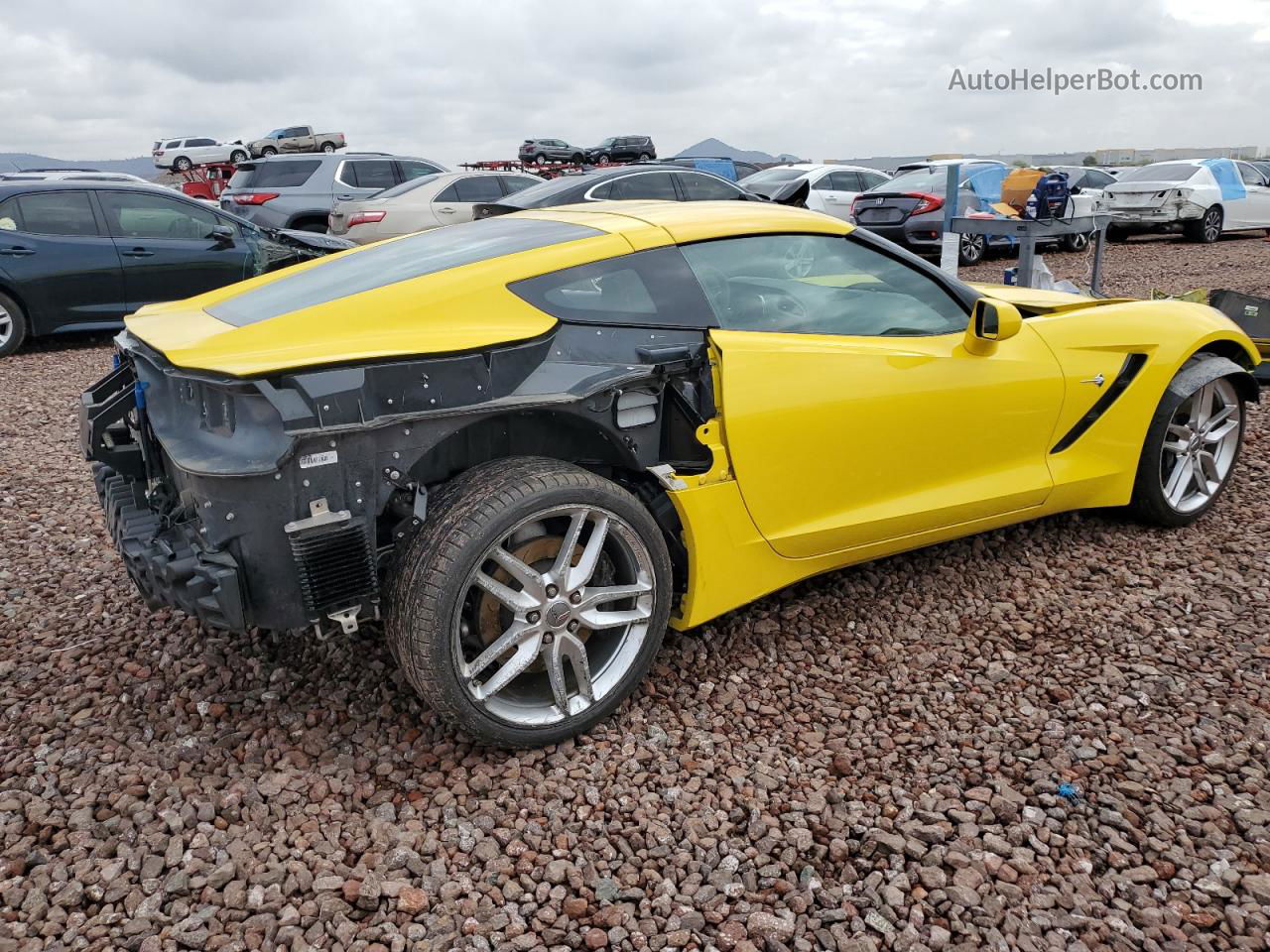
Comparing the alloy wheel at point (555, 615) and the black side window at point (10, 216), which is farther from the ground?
the black side window at point (10, 216)

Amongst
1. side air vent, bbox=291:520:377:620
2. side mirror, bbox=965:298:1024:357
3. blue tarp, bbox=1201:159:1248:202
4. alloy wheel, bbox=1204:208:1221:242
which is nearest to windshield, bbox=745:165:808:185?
alloy wheel, bbox=1204:208:1221:242

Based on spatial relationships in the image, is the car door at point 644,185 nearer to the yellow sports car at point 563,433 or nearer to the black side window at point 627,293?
the yellow sports car at point 563,433

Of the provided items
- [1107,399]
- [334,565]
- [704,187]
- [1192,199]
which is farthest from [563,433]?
[1192,199]

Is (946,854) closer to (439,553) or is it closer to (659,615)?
(659,615)

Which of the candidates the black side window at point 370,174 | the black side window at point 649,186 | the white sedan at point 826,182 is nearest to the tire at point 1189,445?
the black side window at point 649,186

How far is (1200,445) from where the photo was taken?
4.18m

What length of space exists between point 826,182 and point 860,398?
13.6 meters

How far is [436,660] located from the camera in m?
2.49

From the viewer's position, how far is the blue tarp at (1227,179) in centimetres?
1655

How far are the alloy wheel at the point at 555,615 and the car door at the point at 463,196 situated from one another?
375 inches

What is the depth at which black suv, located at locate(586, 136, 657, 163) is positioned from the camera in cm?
3659

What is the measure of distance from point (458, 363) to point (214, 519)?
2.38 feet

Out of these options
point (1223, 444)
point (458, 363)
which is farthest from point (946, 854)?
point (1223, 444)

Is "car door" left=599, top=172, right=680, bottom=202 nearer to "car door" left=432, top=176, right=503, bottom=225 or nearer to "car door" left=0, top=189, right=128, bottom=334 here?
"car door" left=432, top=176, right=503, bottom=225
